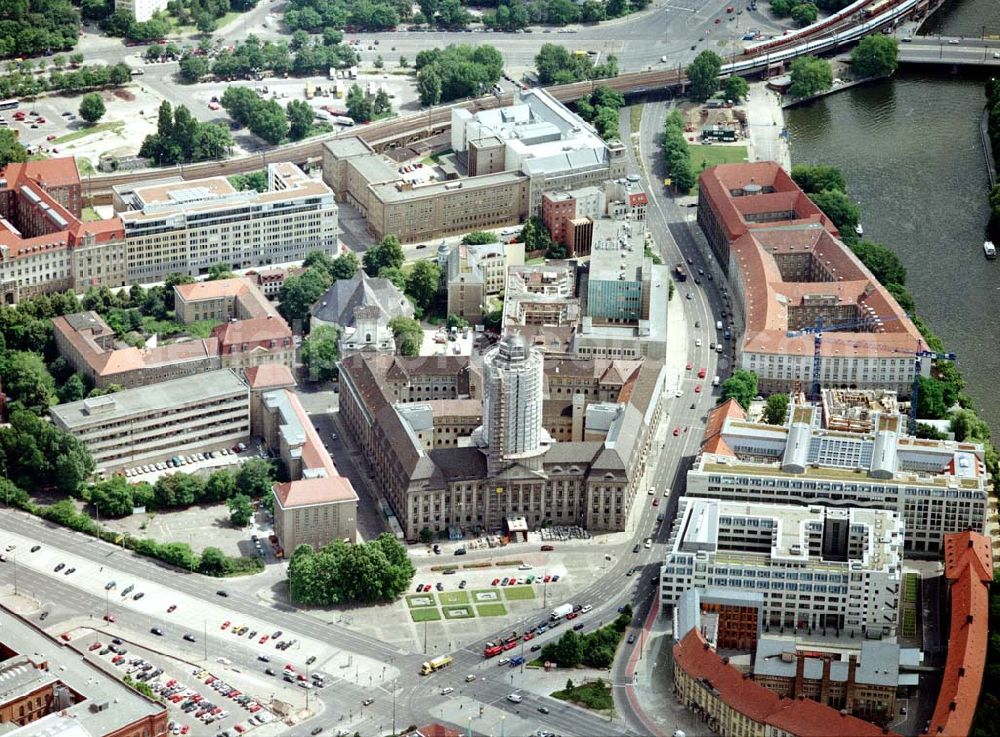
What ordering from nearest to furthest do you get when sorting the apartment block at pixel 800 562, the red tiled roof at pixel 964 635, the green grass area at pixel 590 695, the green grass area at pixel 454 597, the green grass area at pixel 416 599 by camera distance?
the red tiled roof at pixel 964 635
the green grass area at pixel 590 695
the apartment block at pixel 800 562
the green grass area at pixel 416 599
the green grass area at pixel 454 597

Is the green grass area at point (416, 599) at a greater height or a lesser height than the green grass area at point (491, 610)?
greater

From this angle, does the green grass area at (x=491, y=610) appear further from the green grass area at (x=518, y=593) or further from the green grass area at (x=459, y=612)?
the green grass area at (x=518, y=593)

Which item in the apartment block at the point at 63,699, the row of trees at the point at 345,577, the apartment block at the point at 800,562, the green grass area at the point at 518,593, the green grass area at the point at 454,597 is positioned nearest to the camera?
the apartment block at the point at 63,699

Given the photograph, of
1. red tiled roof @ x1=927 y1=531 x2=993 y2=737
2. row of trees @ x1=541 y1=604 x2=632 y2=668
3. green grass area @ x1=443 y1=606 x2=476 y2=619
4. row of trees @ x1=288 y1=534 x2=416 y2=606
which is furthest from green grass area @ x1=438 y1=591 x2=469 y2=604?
red tiled roof @ x1=927 y1=531 x2=993 y2=737

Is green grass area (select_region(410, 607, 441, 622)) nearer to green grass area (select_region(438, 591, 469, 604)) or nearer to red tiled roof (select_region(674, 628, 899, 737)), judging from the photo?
green grass area (select_region(438, 591, 469, 604))

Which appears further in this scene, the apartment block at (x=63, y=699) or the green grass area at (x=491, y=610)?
the green grass area at (x=491, y=610)

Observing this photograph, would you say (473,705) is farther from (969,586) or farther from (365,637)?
(969,586)

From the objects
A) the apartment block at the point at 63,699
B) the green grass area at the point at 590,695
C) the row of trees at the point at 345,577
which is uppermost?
the row of trees at the point at 345,577

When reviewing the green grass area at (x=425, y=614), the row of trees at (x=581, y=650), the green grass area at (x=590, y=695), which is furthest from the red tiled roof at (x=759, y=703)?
the green grass area at (x=425, y=614)
